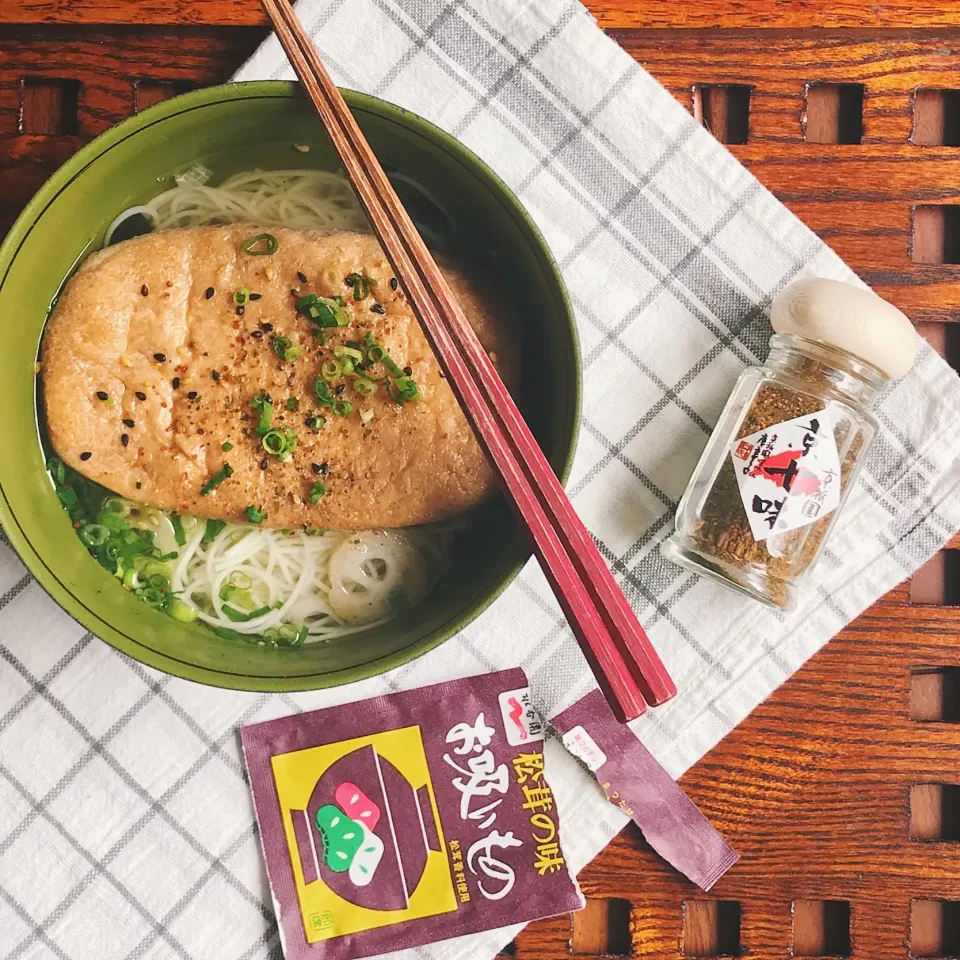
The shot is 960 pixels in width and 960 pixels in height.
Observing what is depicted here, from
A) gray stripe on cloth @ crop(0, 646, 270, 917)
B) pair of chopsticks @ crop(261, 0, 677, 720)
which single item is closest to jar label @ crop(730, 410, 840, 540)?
pair of chopsticks @ crop(261, 0, 677, 720)

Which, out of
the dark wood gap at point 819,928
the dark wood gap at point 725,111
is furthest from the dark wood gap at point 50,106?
the dark wood gap at point 819,928

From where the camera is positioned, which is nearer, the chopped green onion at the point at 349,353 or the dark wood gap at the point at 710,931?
the chopped green onion at the point at 349,353

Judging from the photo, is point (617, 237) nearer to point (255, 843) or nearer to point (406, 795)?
point (406, 795)

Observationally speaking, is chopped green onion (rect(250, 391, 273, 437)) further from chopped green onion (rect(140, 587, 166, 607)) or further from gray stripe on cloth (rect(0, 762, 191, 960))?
gray stripe on cloth (rect(0, 762, 191, 960))

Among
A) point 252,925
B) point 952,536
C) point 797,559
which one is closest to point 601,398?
point 797,559

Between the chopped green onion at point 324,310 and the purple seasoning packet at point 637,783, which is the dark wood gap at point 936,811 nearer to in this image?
the purple seasoning packet at point 637,783

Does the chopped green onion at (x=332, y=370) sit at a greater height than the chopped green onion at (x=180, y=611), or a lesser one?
greater

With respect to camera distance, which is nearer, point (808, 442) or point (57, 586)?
point (57, 586)
